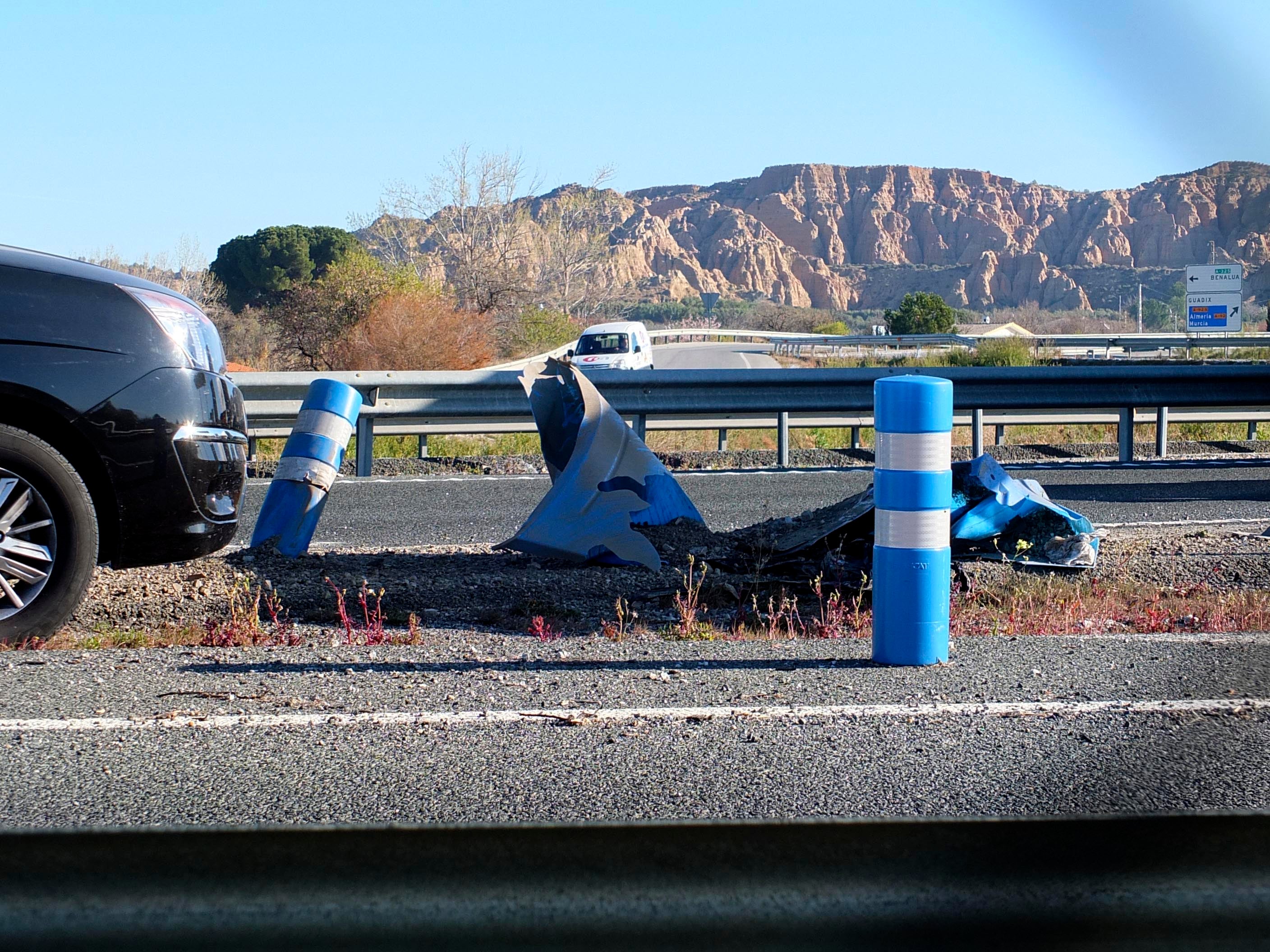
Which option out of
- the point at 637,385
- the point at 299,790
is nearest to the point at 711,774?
the point at 299,790

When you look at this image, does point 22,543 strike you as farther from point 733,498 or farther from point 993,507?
point 733,498

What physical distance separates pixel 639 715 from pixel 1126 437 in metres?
9.30

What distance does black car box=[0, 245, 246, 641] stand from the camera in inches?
179

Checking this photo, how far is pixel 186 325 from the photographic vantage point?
496cm

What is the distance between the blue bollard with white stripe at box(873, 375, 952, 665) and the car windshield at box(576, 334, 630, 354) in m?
27.3

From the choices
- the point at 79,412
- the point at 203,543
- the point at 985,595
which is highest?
the point at 79,412

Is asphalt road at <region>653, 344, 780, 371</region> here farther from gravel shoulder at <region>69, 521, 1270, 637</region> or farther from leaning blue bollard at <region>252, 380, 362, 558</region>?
leaning blue bollard at <region>252, 380, 362, 558</region>

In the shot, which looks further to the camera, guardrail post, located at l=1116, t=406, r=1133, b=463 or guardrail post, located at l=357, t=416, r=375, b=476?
guardrail post, located at l=1116, t=406, r=1133, b=463

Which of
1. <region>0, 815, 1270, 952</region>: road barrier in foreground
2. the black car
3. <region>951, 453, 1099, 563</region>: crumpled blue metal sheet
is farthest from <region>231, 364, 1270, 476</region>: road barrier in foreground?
<region>0, 815, 1270, 952</region>: road barrier in foreground

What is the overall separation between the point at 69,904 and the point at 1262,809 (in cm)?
254

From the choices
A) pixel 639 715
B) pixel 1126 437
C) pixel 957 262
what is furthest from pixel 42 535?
pixel 957 262

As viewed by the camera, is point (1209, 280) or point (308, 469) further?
point (1209, 280)

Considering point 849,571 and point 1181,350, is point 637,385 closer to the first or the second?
point 849,571

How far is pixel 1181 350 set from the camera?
5041 cm
